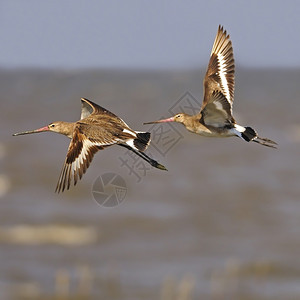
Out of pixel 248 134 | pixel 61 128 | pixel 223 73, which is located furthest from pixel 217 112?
pixel 61 128

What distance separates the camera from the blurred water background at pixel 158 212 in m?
30.5

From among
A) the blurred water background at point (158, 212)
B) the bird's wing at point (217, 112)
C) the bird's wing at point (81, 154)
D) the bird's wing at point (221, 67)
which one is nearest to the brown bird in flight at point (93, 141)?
the bird's wing at point (81, 154)

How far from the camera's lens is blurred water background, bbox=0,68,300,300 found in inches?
1200

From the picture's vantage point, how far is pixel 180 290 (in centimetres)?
2875

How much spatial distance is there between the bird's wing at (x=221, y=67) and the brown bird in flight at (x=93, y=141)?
3.70 feet

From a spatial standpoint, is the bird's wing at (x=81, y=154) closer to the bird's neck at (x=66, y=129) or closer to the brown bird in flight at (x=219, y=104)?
the bird's neck at (x=66, y=129)

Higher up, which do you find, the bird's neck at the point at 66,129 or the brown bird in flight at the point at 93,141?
the bird's neck at the point at 66,129

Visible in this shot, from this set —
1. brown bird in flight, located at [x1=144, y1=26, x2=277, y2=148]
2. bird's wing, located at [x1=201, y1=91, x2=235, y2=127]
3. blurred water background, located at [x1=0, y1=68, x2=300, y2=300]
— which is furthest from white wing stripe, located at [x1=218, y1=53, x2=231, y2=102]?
blurred water background, located at [x1=0, y1=68, x2=300, y2=300]

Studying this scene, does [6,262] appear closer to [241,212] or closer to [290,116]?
[241,212]

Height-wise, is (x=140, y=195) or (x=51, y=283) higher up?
(x=140, y=195)

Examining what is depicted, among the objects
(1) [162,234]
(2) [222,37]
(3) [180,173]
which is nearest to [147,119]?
(3) [180,173]

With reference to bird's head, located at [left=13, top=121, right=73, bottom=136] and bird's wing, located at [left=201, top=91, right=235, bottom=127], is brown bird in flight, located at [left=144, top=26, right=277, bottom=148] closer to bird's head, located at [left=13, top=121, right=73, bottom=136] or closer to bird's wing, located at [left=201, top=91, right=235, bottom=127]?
bird's wing, located at [left=201, top=91, right=235, bottom=127]

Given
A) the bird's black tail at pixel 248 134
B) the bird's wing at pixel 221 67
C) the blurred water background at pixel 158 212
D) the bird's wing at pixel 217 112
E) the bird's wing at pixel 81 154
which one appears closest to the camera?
the bird's wing at pixel 81 154

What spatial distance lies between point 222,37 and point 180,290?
66.1 feet
